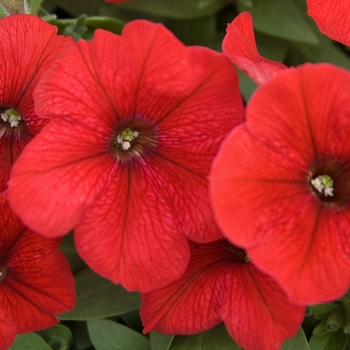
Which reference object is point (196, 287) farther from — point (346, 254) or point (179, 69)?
point (179, 69)

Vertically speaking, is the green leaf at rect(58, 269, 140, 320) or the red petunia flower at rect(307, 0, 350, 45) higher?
the red petunia flower at rect(307, 0, 350, 45)

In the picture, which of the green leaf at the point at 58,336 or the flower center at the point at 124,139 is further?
the green leaf at the point at 58,336

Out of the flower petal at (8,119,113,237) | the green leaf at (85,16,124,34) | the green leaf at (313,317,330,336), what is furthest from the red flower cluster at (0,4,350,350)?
the green leaf at (85,16,124,34)

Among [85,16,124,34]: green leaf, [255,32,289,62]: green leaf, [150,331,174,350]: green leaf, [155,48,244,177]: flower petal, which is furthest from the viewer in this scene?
[255,32,289,62]: green leaf

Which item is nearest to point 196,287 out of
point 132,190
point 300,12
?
point 132,190

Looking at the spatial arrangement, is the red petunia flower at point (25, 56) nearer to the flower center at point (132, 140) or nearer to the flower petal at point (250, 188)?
the flower center at point (132, 140)

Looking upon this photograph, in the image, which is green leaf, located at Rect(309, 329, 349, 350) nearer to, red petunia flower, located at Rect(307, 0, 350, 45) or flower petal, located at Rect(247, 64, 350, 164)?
flower petal, located at Rect(247, 64, 350, 164)

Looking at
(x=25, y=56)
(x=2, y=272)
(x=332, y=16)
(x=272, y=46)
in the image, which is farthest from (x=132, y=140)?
(x=272, y=46)

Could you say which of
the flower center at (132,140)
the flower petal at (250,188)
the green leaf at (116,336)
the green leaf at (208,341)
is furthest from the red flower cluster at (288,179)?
the green leaf at (116,336)
